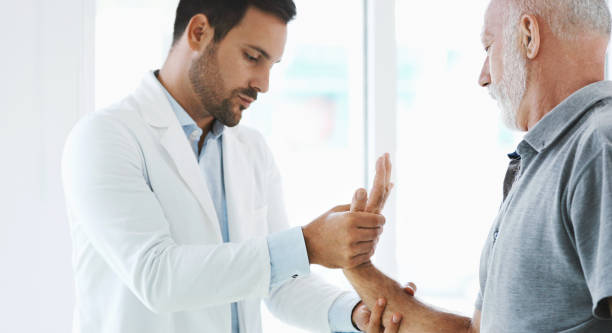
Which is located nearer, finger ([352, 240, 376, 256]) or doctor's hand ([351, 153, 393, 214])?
finger ([352, 240, 376, 256])

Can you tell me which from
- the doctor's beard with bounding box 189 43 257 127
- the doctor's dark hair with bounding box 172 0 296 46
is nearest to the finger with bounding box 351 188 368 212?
the doctor's beard with bounding box 189 43 257 127

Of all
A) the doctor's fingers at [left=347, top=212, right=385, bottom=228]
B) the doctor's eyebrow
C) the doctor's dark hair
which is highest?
the doctor's dark hair

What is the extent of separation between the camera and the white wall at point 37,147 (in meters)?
1.68

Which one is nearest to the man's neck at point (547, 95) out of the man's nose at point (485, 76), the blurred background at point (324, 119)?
the man's nose at point (485, 76)

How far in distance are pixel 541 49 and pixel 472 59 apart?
54.1 inches

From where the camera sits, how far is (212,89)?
140cm

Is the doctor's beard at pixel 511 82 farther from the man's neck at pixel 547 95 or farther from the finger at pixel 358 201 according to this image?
the finger at pixel 358 201

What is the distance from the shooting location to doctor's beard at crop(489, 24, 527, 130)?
108cm

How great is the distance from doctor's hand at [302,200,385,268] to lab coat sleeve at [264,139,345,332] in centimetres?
38

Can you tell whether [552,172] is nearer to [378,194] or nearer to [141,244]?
[378,194]

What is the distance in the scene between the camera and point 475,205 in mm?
2453

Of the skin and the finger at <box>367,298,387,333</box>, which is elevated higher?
the skin

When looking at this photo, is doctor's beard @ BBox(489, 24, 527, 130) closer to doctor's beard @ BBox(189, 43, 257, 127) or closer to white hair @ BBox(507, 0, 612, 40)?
white hair @ BBox(507, 0, 612, 40)

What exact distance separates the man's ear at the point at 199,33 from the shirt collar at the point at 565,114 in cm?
82
